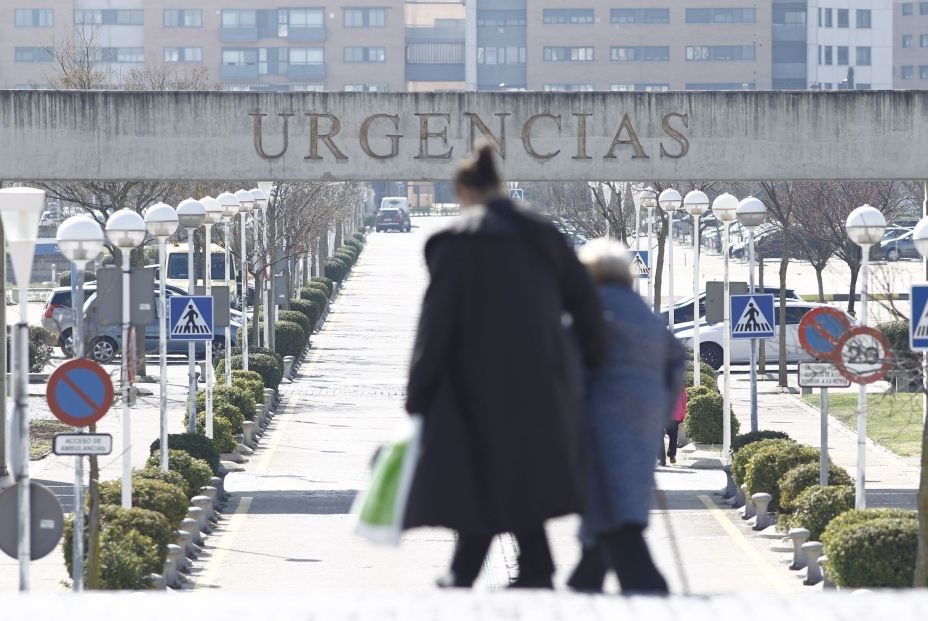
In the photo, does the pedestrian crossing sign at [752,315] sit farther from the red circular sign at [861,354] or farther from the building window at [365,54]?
the building window at [365,54]

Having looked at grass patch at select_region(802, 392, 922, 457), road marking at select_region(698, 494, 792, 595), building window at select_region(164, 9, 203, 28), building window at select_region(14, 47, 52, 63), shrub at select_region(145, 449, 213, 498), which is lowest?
road marking at select_region(698, 494, 792, 595)

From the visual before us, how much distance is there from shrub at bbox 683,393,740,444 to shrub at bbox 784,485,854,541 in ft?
26.1

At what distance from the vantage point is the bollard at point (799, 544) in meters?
16.2

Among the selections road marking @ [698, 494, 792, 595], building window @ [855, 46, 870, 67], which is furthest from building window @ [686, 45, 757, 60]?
road marking @ [698, 494, 792, 595]

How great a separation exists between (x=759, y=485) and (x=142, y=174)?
7.84 meters

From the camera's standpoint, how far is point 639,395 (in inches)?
259

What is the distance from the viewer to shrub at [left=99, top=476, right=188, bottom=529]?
643 inches

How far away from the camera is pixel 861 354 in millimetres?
14547

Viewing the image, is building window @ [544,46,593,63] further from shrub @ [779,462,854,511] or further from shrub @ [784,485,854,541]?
shrub @ [784,485,854,541]

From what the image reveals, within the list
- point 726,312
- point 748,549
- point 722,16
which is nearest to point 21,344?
point 748,549

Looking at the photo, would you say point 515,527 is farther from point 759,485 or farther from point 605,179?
point 605,179

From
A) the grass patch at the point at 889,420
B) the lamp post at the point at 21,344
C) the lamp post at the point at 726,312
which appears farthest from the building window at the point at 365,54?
the lamp post at the point at 21,344

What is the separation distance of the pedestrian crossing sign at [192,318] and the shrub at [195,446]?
138cm

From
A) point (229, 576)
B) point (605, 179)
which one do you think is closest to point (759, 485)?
point (605, 179)
